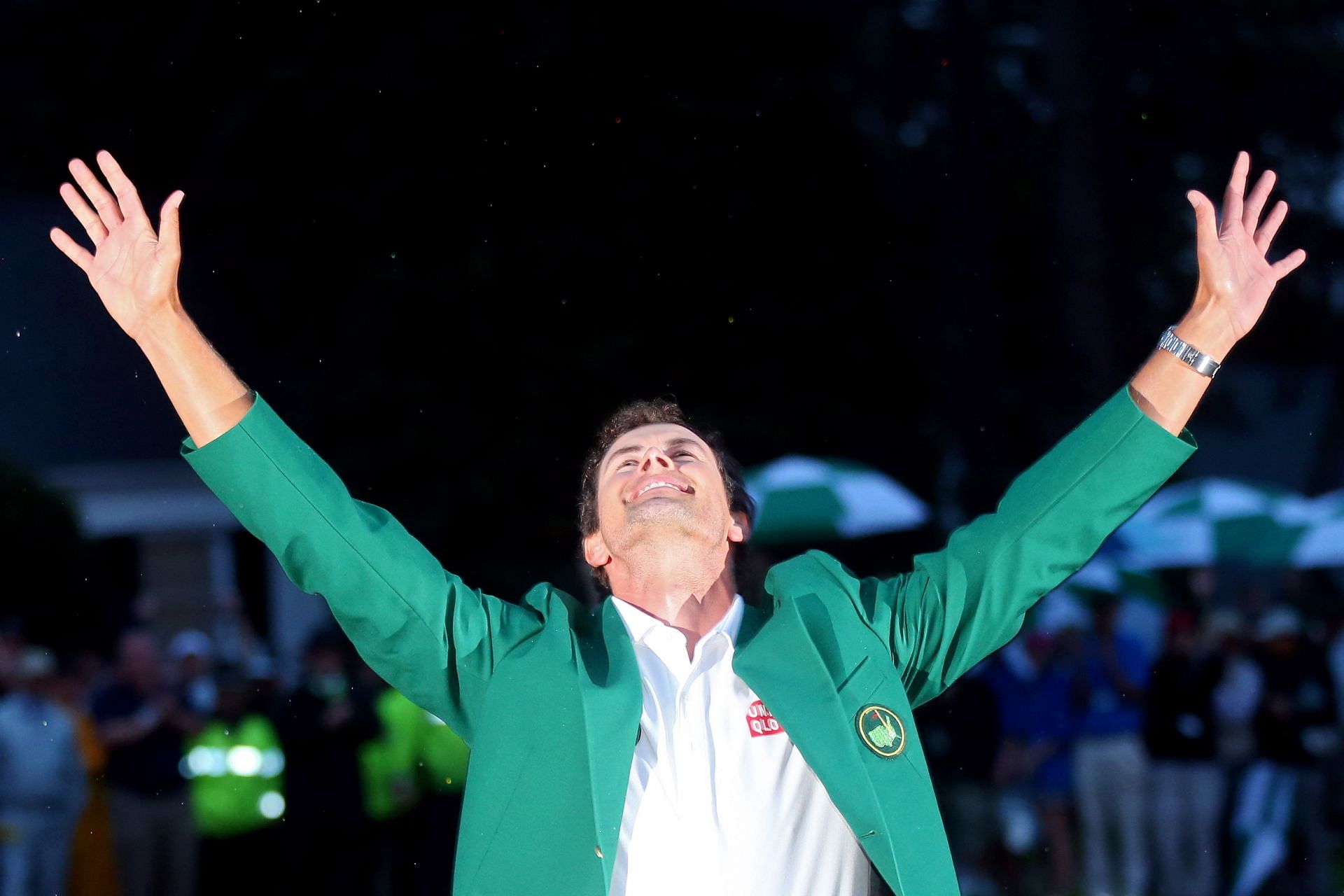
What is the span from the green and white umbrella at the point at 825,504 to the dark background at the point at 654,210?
157cm

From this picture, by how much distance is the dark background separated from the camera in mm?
12656

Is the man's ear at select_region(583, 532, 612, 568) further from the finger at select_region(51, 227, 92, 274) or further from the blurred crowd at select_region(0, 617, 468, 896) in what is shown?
the blurred crowd at select_region(0, 617, 468, 896)

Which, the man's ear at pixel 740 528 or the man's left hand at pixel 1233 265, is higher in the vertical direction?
the man's left hand at pixel 1233 265

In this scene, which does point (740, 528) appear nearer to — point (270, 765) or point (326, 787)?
point (326, 787)

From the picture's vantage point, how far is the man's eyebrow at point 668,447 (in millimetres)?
3357

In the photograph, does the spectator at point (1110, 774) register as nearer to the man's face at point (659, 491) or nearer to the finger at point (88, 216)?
the man's face at point (659, 491)

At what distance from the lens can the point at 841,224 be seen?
14156 millimetres

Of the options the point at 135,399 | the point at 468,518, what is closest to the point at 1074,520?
the point at 468,518

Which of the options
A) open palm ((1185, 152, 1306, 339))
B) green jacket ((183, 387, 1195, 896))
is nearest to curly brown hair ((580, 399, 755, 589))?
green jacket ((183, 387, 1195, 896))

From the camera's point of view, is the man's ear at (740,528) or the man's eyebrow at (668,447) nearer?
A: the man's eyebrow at (668,447)

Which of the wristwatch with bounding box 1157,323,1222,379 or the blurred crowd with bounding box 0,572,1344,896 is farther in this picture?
the blurred crowd with bounding box 0,572,1344,896

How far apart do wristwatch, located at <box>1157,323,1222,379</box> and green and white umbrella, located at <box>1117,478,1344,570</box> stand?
9.53 m

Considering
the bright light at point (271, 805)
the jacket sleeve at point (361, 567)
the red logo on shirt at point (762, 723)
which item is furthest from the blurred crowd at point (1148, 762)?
the jacket sleeve at point (361, 567)

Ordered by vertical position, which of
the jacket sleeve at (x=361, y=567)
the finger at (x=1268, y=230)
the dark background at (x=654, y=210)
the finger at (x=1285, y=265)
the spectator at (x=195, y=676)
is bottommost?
the jacket sleeve at (x=361, y=567)
